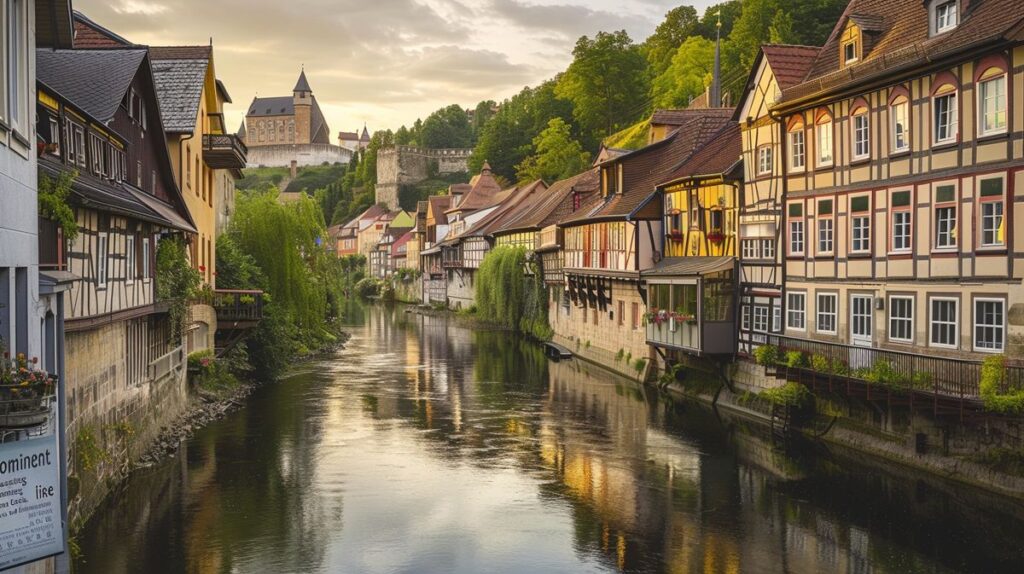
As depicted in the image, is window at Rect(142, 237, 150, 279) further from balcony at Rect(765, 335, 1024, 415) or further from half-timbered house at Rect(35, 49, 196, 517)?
balcony at Rect(765, 335, 1024, 415)

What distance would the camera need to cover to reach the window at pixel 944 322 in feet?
56.6

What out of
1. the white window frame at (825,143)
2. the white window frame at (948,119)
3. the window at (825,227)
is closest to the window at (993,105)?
the white window frame at (948,119)

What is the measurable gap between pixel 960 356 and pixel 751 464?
4.43 meters

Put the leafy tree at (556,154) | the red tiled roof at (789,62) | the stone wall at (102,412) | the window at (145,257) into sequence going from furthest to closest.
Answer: the leafy tree at (556,154), the red tiled roof at (789,62), the window at (145,257), the stone wall at (102,412)

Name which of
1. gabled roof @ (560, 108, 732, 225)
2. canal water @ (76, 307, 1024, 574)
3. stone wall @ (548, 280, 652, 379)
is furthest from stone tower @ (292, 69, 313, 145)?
canal water @ (76, 307, 1024, 574)

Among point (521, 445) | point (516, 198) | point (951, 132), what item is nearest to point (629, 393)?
point (521, 445)

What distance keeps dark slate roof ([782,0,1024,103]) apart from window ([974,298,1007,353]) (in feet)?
14.0

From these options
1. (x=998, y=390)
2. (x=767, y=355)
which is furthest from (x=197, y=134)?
(x=998, y=390)

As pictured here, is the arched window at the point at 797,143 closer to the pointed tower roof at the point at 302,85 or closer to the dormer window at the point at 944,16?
the dormer window at the point at 944,16

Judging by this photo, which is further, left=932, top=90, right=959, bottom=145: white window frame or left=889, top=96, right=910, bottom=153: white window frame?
left=889, top=96, right=910, bottom=153: white window frame

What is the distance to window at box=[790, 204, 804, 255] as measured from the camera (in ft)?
73.6

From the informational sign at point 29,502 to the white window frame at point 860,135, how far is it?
17.0 m

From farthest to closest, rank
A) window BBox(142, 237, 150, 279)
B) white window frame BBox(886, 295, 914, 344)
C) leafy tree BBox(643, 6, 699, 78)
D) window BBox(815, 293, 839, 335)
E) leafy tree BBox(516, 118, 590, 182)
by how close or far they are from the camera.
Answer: leafy tree BBox(643, 6, 699, 78)
leafy tree BBox(516, 118, 590, 182)
window BBox(815, 293, 839, 335)
white window frame BBox(886, 295, 914, 344)
window BBox(142, 237, 150, 279)

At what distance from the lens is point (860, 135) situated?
20.2 m
